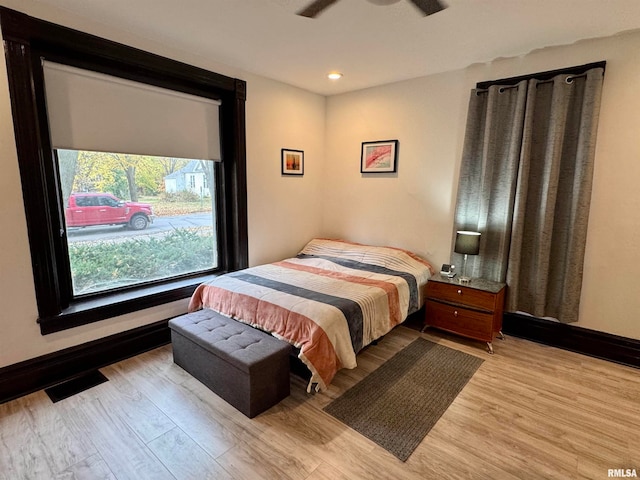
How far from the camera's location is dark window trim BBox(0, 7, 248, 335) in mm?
2029

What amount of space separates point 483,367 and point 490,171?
175cm

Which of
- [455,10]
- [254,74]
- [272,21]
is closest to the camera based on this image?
[455,10]

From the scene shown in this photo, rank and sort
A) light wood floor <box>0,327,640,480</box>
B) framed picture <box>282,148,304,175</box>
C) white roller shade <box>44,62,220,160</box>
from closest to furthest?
light wood floor <box>0,327,640,480</box> < white roller shade <box>44,62,220,160</box> < framed picture <box>282,148,304,175</box>

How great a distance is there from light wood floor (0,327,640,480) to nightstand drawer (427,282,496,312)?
0.58 meters

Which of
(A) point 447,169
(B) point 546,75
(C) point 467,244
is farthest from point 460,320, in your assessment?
(B) point 546,75

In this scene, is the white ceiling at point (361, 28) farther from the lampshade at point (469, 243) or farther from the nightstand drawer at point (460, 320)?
the nightstand drawer at point (460, 320)

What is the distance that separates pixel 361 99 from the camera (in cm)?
388

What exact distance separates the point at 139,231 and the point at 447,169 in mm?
3071

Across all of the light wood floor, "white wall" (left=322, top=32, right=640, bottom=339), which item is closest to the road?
the light wood floor

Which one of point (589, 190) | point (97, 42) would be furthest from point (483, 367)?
point (97, 42)

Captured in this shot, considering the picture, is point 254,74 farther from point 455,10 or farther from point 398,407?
point 398,407

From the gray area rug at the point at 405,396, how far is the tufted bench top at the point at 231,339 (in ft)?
1.86

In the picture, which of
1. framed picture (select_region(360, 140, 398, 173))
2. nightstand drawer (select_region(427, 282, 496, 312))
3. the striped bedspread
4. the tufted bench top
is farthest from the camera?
framed picture (select_region(360, 140, 398, 173))

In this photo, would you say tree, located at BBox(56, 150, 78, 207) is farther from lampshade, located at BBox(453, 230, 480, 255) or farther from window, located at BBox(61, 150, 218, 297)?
lampshade, located at BBox(453, 230, 480, 255)
